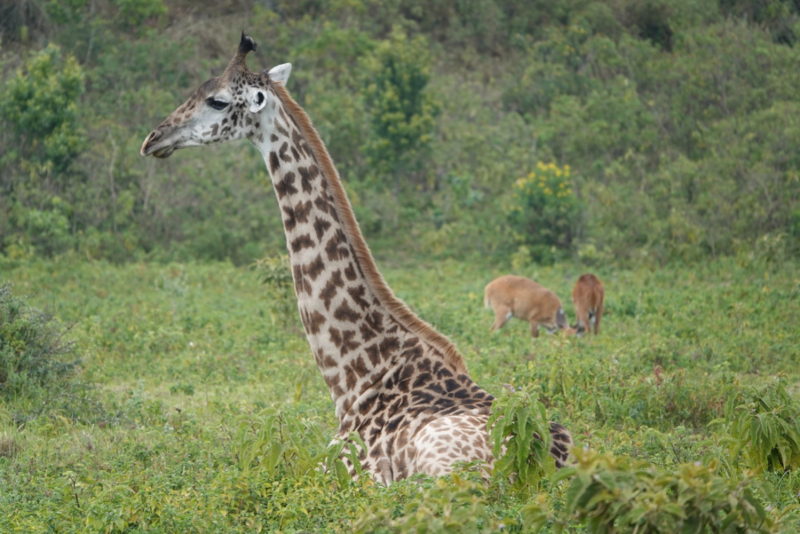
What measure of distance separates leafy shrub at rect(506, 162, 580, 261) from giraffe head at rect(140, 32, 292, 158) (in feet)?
37.5

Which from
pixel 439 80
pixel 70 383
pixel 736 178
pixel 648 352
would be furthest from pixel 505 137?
pixel 70 383

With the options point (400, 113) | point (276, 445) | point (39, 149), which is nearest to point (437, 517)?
point (276, 445)

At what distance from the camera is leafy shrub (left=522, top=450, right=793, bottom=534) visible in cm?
307

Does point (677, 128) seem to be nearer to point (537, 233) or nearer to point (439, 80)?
point (537, 233)

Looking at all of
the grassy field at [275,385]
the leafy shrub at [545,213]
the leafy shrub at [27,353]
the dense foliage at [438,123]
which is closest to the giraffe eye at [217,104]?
the grassy field at [275,385]

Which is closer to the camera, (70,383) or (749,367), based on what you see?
(70,383)

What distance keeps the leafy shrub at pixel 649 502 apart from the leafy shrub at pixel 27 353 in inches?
228

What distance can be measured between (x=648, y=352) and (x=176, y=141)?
5.48m

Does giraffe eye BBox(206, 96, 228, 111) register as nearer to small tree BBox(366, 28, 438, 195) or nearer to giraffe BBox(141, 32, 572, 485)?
giraffe BBox(141, 32, 572, 485)

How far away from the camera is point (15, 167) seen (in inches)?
619

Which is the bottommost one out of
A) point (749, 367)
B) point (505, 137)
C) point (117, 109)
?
point (749, 367)

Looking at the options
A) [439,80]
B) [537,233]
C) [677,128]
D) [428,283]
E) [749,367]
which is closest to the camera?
[749,367]

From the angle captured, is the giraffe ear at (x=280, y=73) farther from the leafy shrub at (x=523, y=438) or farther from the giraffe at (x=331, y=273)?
the leafy shrub at (x=523, y=438)

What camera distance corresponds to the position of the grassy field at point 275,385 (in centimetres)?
454
